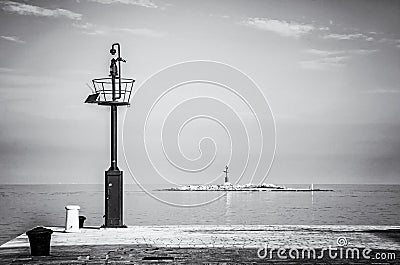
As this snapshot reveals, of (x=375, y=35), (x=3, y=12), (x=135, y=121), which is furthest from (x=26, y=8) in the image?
(x=375, y=35)

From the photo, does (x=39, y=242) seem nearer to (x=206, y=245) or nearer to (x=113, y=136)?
(x=206, y=245)

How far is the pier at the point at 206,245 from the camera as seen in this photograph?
1023 cm

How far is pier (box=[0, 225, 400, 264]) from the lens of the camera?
1023 centimetres

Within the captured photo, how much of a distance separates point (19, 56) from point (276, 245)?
2693 centimetres

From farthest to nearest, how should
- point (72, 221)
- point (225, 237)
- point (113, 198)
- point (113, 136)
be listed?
point (113, 136) → point (113, 198) → point (72, 221) → point (225, 237)

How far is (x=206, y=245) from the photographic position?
38.5 ft

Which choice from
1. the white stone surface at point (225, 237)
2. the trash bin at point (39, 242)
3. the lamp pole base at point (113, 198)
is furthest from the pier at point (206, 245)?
the lamp pole base at point (113, 198)

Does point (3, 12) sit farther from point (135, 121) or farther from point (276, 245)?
point (276, 245)

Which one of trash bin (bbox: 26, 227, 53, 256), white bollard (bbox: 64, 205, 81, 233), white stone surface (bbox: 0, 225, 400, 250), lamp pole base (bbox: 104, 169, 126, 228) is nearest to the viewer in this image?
trash bin (bbox: 26, 227, 53, 256)

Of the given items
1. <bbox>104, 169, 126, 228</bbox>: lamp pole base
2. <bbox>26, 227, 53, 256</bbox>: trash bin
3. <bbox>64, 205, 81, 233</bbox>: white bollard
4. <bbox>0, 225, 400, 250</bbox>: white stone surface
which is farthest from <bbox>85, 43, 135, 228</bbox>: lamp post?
<bbox>26, 227, 53, 256</bbox>: trash bin

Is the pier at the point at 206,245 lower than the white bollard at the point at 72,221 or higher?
lower

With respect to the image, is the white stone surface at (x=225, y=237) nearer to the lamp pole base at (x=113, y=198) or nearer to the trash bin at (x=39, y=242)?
the lamp pole base at (x=113, y=198)

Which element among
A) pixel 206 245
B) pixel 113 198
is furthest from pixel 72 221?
pixel 206 245

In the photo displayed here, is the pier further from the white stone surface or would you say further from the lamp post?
the lamp post
